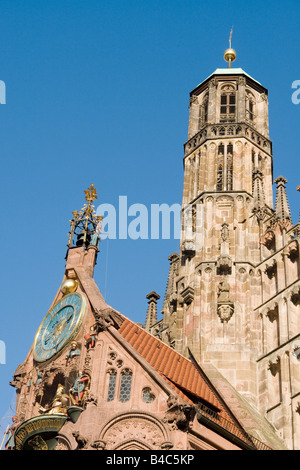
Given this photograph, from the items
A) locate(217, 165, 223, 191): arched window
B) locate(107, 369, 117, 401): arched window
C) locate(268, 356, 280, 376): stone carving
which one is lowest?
locate(107, 369, 117, 401): arched window

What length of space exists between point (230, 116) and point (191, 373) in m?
14.6

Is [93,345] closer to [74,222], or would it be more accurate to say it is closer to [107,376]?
[107,376]

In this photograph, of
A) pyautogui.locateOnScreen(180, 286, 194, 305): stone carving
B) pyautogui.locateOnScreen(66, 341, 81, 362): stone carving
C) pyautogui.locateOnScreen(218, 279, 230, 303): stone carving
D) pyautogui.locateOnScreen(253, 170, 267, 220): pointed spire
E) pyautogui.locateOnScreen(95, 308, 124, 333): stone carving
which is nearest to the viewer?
pyautogui.locateOnScreen(95, 308, 124, 333): stone carving

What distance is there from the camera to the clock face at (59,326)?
3366 centimetres

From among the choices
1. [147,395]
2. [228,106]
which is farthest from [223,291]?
[228,106]

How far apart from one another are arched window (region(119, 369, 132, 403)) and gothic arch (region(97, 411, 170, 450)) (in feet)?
2.93

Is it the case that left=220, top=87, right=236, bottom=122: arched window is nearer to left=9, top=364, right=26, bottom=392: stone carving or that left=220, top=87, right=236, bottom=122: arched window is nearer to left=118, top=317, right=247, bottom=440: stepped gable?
left=118, top=317, right=247, bottom=440: stepped gable

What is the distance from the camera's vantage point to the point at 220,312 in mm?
37406

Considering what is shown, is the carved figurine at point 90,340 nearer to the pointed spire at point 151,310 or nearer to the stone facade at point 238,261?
the stone facade at point 238,261

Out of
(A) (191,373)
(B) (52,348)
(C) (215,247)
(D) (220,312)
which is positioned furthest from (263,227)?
(B) (52,348)

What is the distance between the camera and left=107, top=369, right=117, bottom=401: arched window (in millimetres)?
30122

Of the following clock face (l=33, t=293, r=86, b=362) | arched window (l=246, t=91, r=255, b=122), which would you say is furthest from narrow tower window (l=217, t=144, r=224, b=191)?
clock face (l=33, t=293, r=86, b=362)

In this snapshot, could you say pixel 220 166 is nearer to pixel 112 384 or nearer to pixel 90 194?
pixel 90 194

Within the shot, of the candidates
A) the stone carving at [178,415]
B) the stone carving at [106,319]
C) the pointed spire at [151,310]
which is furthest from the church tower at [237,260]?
the stone carving at [178,415]
